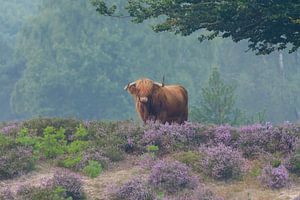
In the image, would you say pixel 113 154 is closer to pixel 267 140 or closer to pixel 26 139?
pixel 26 139

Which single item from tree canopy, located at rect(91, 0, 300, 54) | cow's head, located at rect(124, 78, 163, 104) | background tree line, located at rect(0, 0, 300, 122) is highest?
tree canopy, located at rect(91, 0, 300, 54)

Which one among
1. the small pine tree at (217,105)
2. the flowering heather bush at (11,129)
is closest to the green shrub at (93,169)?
the flowering heather bush at (11,129)

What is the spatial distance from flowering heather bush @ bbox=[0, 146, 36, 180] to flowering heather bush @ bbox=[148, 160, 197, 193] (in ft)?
9.13

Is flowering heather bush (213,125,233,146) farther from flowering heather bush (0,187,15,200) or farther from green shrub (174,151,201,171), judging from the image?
flowering heather bush (0,187,15,200)

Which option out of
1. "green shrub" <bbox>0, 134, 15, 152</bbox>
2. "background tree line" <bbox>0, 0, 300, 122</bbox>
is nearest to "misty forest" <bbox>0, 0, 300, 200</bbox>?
"green shrub" <bbox>0, 134, 15, 152</bbox>

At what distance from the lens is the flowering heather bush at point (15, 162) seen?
13484mm

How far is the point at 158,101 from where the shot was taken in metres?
17.0

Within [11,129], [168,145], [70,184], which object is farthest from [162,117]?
[70,184]

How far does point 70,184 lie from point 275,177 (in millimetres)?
4355

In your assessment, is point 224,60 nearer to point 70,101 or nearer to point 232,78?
point 232,78

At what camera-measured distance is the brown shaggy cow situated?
16.7 metres

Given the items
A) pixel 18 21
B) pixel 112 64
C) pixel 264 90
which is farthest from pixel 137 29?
pixel 18 21

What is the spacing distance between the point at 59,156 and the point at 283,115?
6108 cm

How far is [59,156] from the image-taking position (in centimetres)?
1477
